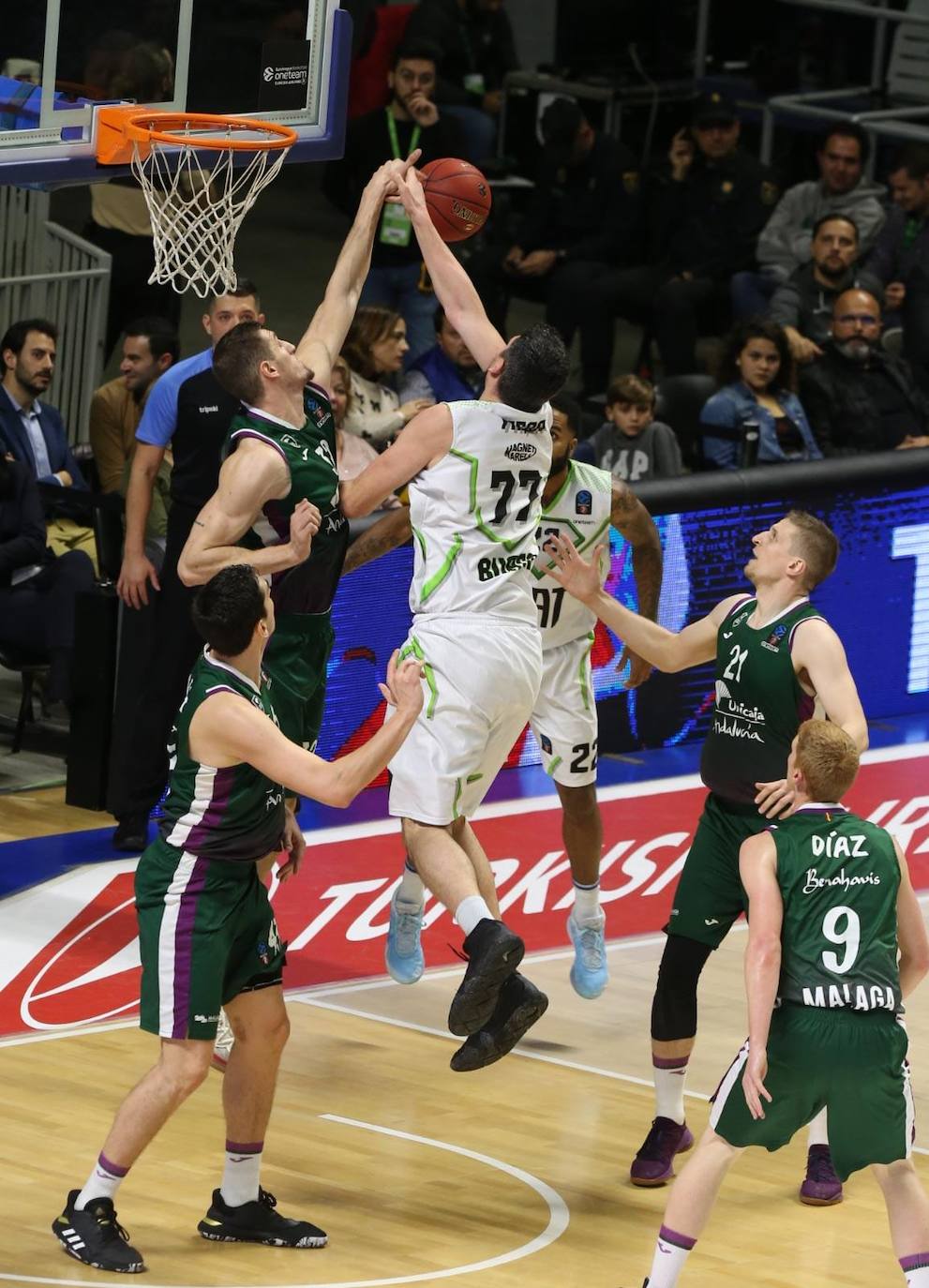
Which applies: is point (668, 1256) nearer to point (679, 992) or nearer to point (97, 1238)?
point (679, 992)

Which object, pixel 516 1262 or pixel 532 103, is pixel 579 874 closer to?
pixel 516 1262

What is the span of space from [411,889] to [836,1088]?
2.49 metres

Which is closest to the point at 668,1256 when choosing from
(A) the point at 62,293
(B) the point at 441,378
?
(B) the point at 441,378

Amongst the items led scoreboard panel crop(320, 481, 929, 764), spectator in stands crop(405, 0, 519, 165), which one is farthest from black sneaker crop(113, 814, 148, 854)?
spectator in stands crop(405, 0, 519, 165)

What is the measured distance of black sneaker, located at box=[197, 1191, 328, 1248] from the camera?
257 inches

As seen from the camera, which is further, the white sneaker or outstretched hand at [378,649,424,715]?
the white sneaker

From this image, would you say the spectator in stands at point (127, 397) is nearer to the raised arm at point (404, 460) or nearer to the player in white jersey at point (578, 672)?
the player in white jersey at point (578, 672)

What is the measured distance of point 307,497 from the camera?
7691 millimetres

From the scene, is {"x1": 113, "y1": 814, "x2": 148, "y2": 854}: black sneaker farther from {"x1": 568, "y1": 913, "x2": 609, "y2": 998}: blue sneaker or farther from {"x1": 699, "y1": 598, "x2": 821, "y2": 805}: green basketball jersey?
{"x1": 699, "y1": 598, "x2": 821, "y2": 805}: green basketball jersey

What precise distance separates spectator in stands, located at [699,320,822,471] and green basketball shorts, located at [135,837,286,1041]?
6706mm

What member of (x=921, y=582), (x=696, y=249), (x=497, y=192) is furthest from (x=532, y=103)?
(x=921, y=582)

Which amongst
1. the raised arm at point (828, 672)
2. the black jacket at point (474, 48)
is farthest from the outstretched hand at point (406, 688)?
the black jacket at point (474, 48)

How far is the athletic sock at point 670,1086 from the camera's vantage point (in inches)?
281

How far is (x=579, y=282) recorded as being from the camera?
49.8ft
